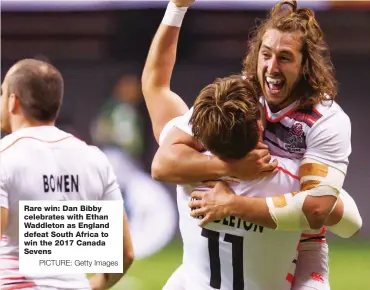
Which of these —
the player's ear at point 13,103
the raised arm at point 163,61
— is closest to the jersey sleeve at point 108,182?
the raised arm at point 163,61

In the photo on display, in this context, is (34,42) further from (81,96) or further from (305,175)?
(305,175)

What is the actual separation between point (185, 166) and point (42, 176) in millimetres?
571

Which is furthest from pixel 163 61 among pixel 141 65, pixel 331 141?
pixel 331 141

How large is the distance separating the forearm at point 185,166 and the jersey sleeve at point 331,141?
28 centimetres

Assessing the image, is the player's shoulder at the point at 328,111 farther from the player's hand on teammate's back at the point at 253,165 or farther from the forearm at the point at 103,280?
the forearm at the point at 103,280

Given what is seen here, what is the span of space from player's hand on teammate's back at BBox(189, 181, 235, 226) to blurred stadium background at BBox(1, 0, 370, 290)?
945 millimetres

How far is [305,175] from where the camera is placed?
6.79 feet

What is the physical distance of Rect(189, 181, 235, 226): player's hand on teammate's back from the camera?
199 centimetres

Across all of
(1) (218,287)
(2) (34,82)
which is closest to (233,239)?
(1) (218,287)

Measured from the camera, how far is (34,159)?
237cm

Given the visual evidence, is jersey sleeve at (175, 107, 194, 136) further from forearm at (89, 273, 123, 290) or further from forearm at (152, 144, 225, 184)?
forearm at (89, 273, 123, 290)

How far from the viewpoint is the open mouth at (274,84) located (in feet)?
7.25

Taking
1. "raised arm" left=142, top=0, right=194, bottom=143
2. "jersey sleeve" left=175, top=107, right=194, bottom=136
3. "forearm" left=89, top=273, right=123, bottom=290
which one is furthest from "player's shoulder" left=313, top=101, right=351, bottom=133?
"forearm" left=89, top=273, right=123, bottom=290
